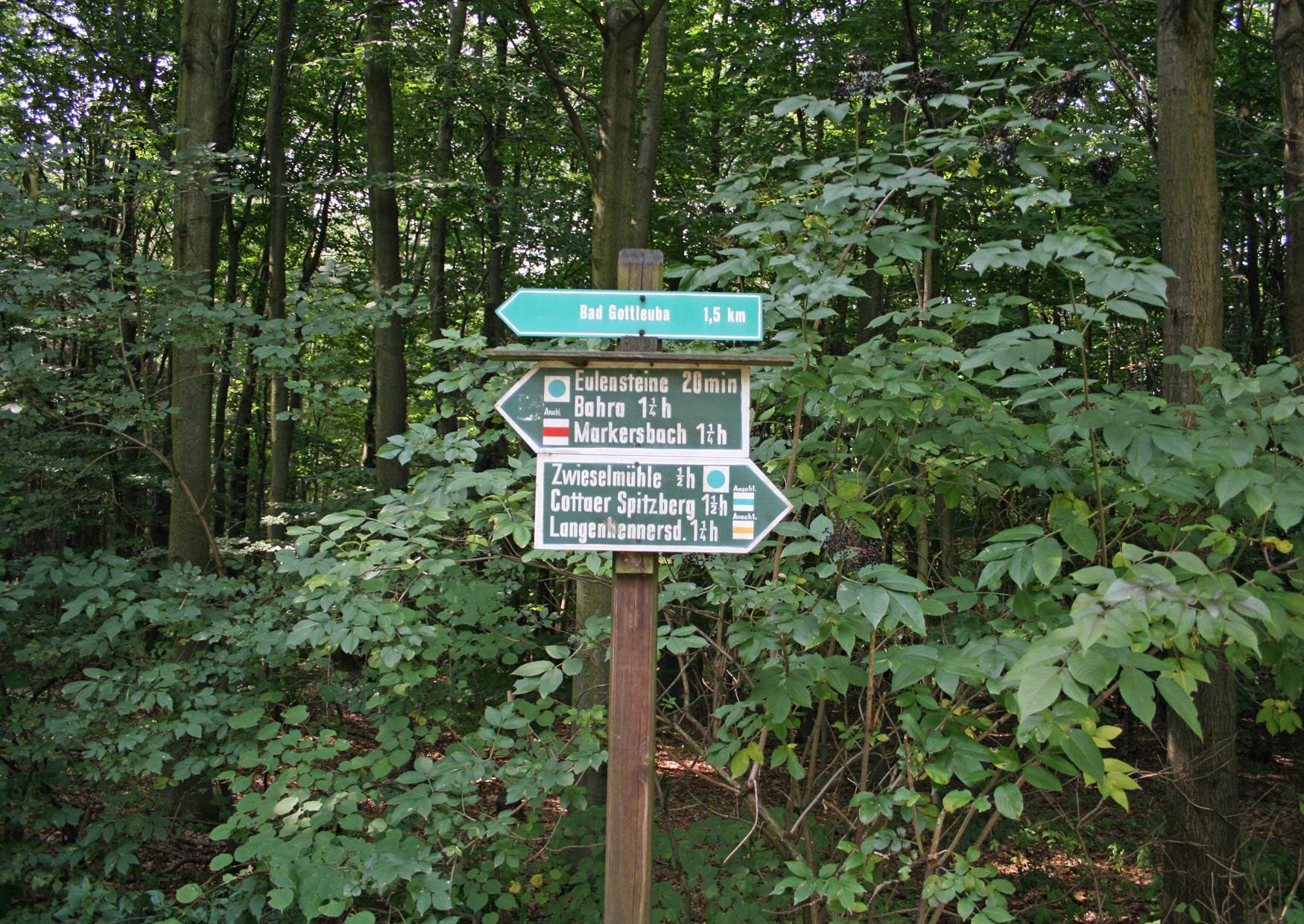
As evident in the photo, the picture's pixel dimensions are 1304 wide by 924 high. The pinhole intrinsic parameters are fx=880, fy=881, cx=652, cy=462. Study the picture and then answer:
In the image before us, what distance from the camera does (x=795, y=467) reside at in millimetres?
3203

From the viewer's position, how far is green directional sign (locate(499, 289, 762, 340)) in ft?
8.02

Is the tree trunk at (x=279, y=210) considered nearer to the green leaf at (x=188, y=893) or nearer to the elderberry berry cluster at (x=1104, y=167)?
the green leaf at (x=188, y=893)

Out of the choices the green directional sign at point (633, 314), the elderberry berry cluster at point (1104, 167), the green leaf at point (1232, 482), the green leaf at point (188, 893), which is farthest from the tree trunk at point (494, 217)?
the green leaf at point (1232, 482)

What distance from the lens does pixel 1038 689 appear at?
1.84m

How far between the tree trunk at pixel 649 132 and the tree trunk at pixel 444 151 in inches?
69.3

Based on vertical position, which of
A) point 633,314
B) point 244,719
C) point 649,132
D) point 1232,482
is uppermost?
point 649,132

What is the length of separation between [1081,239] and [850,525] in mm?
1111

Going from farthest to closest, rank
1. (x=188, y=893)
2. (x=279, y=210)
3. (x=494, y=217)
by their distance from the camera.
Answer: (x=494, y=217)
(x=279, y=210)
(x=188, y=893)

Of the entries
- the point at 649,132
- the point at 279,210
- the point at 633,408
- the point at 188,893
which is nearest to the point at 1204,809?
the point at 633,408

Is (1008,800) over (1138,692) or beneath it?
beneath

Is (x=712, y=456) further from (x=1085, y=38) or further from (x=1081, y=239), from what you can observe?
(x=1085, y=38)

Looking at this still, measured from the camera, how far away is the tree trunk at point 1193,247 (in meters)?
4.21

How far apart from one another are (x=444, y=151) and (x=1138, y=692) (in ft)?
36.9

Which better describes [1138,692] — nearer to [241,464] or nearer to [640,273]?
[640,273]
